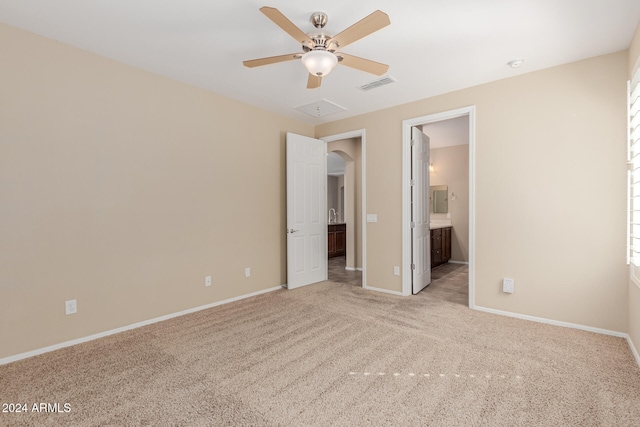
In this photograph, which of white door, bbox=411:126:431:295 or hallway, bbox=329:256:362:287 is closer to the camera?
white door, bbox=411:126:431:295

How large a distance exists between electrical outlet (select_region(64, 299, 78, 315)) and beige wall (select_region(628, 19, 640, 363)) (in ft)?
15.1

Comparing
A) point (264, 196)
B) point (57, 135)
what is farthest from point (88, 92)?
point (264, 196)

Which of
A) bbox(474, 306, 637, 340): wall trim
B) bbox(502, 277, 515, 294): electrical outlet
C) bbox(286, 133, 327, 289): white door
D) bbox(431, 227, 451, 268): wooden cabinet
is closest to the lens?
bbox(474, 306, 637, 340): wall trim

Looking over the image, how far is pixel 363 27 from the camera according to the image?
76.1 inches

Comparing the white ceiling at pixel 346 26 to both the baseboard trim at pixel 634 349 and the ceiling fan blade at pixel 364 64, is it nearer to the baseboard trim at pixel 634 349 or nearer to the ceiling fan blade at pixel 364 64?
the ceiling fan blade at pixel 364 64

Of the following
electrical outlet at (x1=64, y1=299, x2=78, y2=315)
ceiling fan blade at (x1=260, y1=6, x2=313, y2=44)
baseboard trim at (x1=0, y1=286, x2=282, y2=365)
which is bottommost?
baseboard trim at (x1=0, y1=286, x2=282, y2=365)

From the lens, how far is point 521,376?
213cm

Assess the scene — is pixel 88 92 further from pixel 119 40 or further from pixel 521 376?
pixel 521 376

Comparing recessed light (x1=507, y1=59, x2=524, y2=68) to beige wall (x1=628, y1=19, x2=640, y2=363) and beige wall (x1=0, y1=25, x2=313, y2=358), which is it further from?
beige wall (x1=0, y1=25, x2=313, y2=358)

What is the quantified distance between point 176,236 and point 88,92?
159cm

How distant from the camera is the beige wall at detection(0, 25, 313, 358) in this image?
2428mm

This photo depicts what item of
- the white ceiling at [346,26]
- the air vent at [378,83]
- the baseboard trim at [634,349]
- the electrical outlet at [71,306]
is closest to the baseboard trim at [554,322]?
the baseboard trim at [634,349]

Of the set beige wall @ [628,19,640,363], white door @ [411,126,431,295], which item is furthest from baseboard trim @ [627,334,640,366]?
white door @ [411,126,431,295]

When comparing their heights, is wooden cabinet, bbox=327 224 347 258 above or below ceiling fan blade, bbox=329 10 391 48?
below
